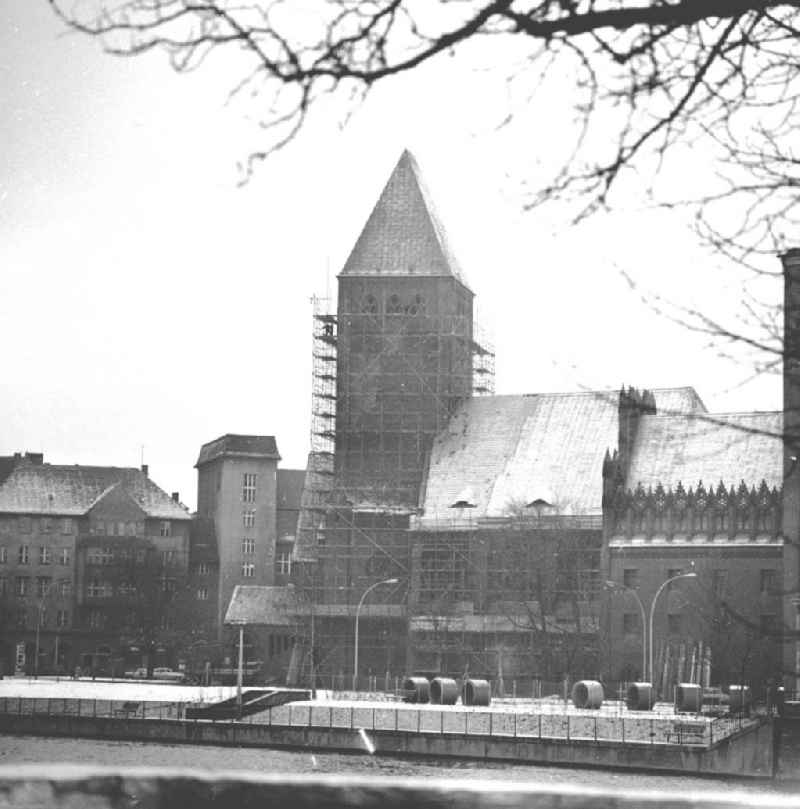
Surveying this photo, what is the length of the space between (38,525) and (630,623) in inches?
1897

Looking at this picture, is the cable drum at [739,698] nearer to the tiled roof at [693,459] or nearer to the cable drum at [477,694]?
the cable drum at [477,694]

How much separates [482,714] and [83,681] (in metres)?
33.6

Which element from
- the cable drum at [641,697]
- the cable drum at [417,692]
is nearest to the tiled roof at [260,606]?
the cable drum at [417,692]

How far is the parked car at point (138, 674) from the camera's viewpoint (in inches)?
3738

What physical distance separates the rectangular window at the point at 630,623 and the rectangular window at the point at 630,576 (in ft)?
5.18

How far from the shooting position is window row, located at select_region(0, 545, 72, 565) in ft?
369

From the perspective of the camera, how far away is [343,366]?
92062 mm

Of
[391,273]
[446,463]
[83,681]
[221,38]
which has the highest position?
[391,273]

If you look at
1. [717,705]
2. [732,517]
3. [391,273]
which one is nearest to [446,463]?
[391,273]

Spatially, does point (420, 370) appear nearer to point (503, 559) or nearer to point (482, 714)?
point (503, 559)

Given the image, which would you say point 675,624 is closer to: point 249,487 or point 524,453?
point 524,453

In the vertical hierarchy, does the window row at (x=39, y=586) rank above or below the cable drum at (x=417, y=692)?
above

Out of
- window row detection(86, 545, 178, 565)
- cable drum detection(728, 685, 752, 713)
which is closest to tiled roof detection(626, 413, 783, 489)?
cable drum detection(728, 685, 752, 713)

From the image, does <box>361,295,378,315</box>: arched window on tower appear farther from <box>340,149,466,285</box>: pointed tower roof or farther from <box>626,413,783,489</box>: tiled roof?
<box>626,413,783,489</box>: tiled roof
